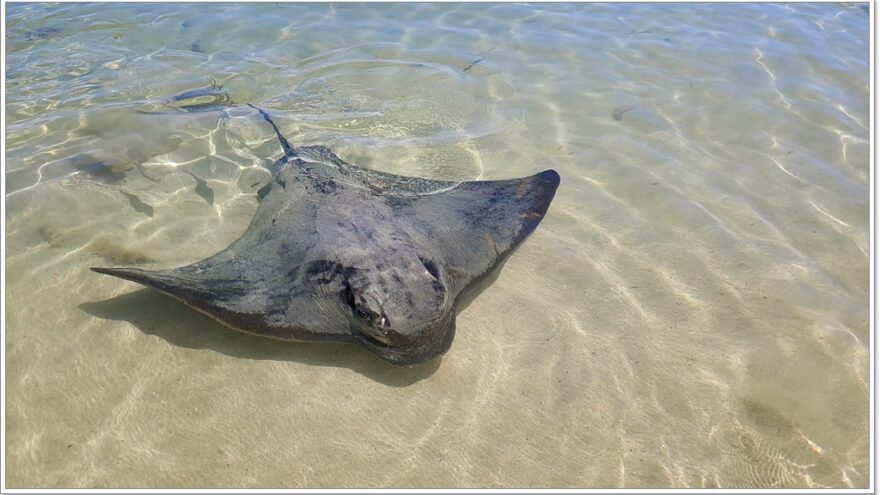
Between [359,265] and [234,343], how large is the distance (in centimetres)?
111

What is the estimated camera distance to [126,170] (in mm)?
5738

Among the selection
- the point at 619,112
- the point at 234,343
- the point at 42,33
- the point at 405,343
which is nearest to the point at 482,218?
the point at 405,343

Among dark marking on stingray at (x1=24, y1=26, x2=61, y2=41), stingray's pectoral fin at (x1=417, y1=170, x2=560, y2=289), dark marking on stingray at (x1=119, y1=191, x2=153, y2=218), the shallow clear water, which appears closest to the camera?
the shallow clear water

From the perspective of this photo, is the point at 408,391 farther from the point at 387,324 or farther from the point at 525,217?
the point at 525,217

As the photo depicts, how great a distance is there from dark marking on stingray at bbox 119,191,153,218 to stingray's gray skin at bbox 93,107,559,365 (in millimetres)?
1273

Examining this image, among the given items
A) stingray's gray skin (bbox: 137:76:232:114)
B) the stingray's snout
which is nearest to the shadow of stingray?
the stingray's snout

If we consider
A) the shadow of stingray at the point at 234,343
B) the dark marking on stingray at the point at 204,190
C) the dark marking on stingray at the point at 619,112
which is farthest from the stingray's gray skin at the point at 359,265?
the dark marking on stingray at the point at 619,112

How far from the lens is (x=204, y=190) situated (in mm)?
5527

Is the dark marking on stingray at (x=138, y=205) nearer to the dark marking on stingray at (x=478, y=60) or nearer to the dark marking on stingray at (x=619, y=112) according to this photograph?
the dark marking on stingray at (x=478, y=60)

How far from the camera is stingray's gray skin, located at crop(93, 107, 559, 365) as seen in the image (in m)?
3.48

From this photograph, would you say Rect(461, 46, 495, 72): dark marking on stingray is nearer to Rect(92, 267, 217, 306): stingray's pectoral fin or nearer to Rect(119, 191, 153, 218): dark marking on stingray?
Rect(119, 191, 153, 218): dark marking on stingray

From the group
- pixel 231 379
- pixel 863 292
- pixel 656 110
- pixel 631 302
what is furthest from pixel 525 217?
pixel 656 110

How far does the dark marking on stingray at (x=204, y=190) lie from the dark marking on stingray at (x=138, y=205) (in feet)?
1.62

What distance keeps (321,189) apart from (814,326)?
4202 millimetres
